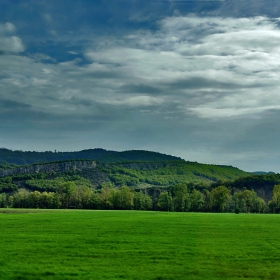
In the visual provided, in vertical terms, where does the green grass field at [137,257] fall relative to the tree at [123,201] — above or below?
above

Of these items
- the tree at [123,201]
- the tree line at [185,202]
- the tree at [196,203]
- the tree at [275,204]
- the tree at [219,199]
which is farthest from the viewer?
the tree at [123,201]

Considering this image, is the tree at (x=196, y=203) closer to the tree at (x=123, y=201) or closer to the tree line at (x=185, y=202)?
the tree line at (x=185, y=202)

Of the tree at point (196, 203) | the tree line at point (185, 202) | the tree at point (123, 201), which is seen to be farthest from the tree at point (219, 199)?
the tree at point (123, 201)

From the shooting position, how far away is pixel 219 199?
181 meters

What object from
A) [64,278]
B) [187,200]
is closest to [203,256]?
[64,278]

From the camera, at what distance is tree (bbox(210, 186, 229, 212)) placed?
7096 inches

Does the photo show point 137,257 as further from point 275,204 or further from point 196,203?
point 275,204

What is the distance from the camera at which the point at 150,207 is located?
198 meters

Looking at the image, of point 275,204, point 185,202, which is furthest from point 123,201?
point 275,204

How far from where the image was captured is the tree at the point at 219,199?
180 meters

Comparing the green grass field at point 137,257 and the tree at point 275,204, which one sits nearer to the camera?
the green grass field at point 137,257

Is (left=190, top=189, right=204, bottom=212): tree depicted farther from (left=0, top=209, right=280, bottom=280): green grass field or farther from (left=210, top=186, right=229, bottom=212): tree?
(left=0, top=209, right=280, bottom=280): green grass field

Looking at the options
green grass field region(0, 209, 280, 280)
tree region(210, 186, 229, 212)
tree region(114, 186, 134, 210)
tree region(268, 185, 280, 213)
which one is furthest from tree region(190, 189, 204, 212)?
green grass field region(0, 209, 280, 280)

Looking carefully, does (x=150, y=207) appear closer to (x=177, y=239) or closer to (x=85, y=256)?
(x=177, y=239)
